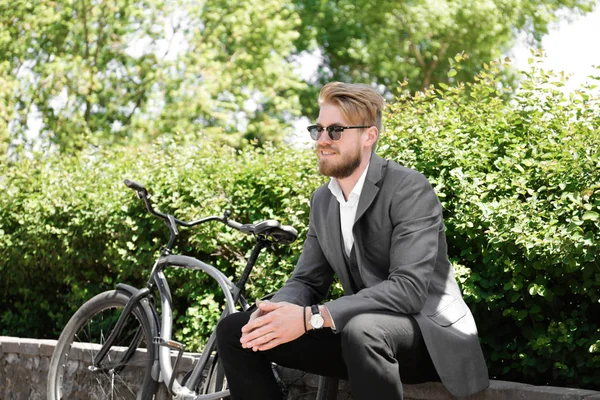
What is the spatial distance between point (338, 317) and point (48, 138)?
1607 centimetres

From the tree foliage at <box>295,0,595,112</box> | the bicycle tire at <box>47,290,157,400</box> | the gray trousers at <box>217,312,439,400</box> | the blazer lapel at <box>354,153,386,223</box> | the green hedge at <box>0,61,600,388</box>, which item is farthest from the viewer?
the tree foliage at <box>295,0,595,112</box>

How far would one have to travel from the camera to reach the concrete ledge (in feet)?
12.7

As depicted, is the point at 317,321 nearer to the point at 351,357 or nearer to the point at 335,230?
the point at 351,357

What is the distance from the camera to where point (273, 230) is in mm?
4574

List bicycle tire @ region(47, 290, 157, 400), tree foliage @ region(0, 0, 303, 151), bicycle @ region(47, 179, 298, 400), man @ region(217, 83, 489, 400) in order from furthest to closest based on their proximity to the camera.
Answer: tree foliage @ region(0, 0, 303, 151)
bicycle tire @ region(47, 290, 157, 400)
bicycle @ region(47, 179, 298, 400)
man @ region(217, 83, 489, 400)

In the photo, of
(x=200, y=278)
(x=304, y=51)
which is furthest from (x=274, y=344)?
(x=304, y=51)

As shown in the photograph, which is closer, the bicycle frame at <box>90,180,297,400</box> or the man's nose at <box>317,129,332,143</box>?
the man's nose at <box>317,129,332,143</box>

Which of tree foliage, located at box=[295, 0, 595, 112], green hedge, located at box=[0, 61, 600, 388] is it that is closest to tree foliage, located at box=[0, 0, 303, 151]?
tree foliage, located at box=[295, 0, 595, 112]

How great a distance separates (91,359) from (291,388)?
166cm

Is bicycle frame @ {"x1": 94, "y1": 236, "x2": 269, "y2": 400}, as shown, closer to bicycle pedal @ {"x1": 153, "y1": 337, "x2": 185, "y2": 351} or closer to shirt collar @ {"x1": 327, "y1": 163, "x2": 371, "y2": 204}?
bicycle pedal @ {"x1": 153, "y1": 337, "x2": 185, "y2": 351}

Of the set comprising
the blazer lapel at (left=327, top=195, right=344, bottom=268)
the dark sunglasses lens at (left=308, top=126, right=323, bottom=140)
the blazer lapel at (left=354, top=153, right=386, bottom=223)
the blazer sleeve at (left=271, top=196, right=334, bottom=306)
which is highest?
the dark sunglasses lens at (left=308, top=126, right=323, bottom=140)

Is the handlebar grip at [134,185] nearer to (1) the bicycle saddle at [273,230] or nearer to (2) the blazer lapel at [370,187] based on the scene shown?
(1) the bicycle saddle at [273,230]

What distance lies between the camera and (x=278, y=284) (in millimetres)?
5508

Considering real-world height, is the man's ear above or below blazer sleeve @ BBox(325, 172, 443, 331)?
above
